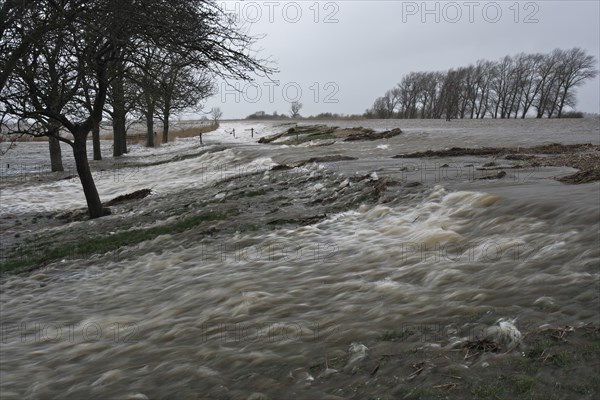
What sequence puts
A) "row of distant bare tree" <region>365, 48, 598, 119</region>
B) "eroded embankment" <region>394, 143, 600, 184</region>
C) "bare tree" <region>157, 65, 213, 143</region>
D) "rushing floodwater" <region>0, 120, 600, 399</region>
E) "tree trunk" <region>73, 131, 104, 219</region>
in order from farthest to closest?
"row of distant bare tree" <region>365, 48, 598, 119</region>, "tree trunk" <region>73, 131, 104, 219</region>, "bare tree" <region>157, 65, 213, 143</region>, "eroded embankment" <region>394, 143, 600, 184</region>, "rushing floodwater" <region>0, 120, 600, 399</region>

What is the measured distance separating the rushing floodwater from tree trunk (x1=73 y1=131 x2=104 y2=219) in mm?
5613

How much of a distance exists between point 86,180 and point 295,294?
10.2m

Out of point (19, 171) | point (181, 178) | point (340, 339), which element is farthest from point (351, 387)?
point (19, 171)

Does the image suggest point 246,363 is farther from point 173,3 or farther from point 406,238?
point 173,3

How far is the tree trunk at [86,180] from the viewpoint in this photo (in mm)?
13391

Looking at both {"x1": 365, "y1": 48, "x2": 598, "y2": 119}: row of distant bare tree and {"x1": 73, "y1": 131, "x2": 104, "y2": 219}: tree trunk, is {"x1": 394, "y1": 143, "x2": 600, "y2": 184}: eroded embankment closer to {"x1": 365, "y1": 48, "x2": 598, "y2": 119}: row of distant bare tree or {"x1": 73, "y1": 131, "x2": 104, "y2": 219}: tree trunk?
{"x1": 73, "y1": 131, "x2": 104, "y2": 219}: tree trunk

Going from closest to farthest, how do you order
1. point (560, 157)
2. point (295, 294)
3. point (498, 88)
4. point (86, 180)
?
point (295, 294) < point (560, 157) < point (86, 180) < point (498, 88)

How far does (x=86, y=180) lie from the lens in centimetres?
1365

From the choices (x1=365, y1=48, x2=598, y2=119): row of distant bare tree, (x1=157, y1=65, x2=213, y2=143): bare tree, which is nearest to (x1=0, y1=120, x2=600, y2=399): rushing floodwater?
(x1=157, y1=65, x2=213, y2=143): bare tree

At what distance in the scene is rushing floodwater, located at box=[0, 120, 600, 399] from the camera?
4.02 meters

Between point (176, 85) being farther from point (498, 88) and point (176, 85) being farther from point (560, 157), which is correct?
point (498, 88)

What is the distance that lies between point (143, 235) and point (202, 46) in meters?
3.72

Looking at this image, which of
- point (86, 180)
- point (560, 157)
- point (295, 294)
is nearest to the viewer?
point (295, 294)

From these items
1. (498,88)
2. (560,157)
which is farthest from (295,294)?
(498,88)
